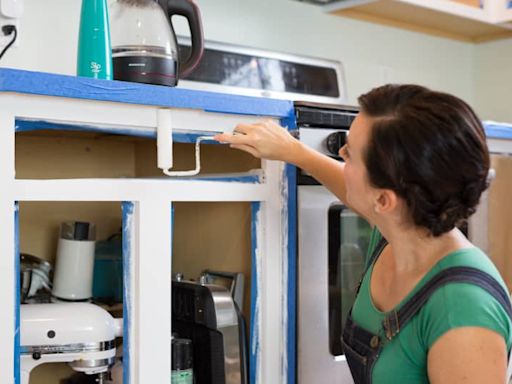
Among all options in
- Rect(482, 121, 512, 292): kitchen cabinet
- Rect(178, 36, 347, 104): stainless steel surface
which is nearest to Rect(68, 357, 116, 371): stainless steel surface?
Rect(178, 36, 347, 104): stainless steel surface

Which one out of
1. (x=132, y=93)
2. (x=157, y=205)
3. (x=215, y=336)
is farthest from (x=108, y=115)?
(x=215, y=336)

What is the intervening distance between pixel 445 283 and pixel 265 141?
0.43 meters

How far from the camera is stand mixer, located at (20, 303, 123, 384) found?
4.05 ft

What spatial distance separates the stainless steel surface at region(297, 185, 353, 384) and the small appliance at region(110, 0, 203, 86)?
0.35 meters

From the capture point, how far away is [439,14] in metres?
2.42

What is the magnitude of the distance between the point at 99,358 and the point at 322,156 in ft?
1.77

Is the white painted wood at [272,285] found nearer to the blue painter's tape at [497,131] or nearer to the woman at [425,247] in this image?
the woman at [425,247]

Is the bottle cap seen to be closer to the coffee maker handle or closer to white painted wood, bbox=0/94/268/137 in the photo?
white painted wood, bbox=0/94/268/137

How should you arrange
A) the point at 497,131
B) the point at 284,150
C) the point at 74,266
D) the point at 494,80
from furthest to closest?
the point at 494,80, the point at 497,131, the point at 74,266, the point at 284,150

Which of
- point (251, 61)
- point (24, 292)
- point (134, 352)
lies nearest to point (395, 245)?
point (134, 352)

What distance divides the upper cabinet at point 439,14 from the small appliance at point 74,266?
3.56 ft

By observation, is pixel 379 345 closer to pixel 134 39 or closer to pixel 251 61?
pixel 134 39

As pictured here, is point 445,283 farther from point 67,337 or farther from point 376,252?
point 67,337

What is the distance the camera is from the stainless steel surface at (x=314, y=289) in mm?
1423
